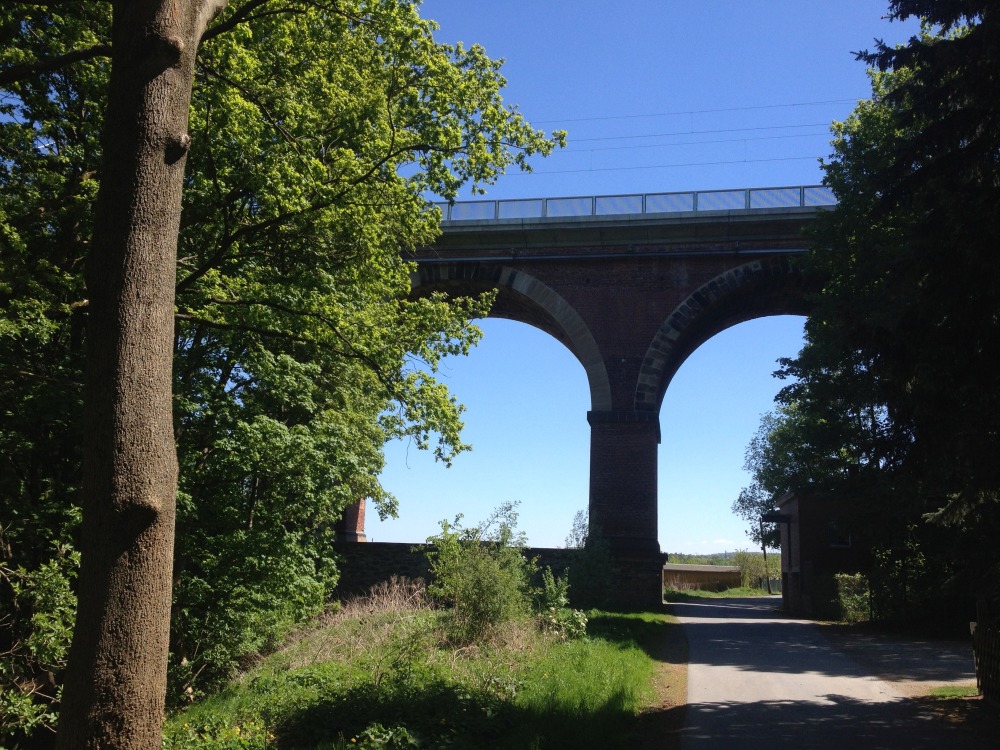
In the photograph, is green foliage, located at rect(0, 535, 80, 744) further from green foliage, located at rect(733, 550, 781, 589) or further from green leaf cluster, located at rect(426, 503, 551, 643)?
green foliage, located at rect(733, 550, 781, 589)

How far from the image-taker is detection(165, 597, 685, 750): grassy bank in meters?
8.25

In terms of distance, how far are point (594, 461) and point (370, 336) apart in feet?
53.1

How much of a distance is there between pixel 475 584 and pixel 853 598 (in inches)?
664

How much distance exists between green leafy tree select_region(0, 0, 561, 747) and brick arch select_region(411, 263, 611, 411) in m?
14.1

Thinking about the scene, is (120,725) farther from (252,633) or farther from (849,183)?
(849,183)

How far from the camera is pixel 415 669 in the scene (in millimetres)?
10797

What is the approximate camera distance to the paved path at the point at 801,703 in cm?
863

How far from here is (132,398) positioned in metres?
4.46

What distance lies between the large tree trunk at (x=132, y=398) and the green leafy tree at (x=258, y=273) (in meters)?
3.24

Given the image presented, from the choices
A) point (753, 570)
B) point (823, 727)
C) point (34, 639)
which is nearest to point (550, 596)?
point (823, 727)

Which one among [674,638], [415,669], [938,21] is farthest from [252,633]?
[938,21]

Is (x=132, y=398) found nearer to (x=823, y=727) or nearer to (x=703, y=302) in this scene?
(x=823, y=727)

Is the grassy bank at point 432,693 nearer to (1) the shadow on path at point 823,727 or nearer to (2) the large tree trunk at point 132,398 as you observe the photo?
(1) the shadow on path at point 823,727

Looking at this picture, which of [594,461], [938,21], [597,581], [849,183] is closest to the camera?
Answer: [938,21]
